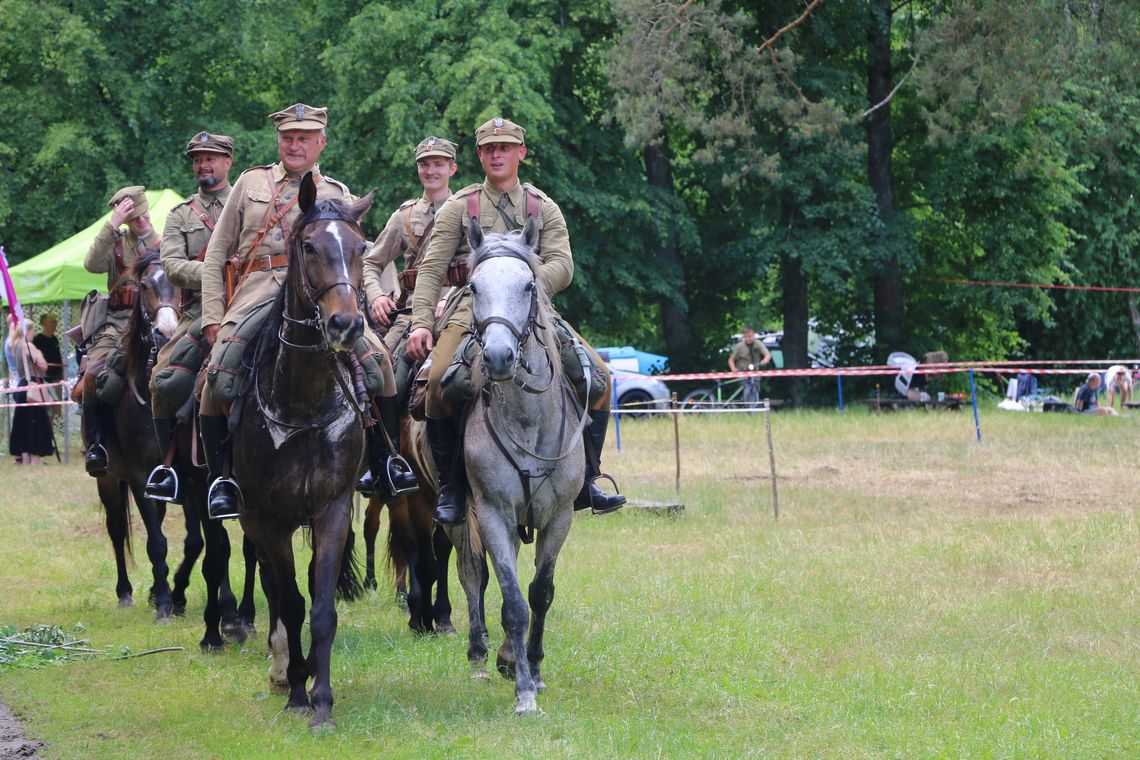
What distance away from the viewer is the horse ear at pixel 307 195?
7.40m

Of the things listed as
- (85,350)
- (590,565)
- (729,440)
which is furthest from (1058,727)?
(729,440)

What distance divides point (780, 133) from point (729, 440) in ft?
34.6

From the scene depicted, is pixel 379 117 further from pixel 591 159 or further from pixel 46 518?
pixel 46 518

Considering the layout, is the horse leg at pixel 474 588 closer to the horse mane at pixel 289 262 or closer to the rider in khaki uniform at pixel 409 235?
the horse mane at pixel 289 262

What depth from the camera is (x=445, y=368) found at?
8367 mm

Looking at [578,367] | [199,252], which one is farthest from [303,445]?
[199,252]

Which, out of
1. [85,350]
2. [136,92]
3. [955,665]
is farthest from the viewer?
[136,92]

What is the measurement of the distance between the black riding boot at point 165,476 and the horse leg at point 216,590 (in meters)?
0.35

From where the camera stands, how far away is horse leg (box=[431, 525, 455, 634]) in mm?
10172

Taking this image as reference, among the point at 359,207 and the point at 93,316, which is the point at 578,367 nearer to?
the point at 359,207

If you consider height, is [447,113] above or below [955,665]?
above

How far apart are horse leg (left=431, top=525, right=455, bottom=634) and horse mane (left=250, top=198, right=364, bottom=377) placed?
101 inches

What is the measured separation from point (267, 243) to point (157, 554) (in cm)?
375

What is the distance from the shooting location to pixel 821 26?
33.0 meters
